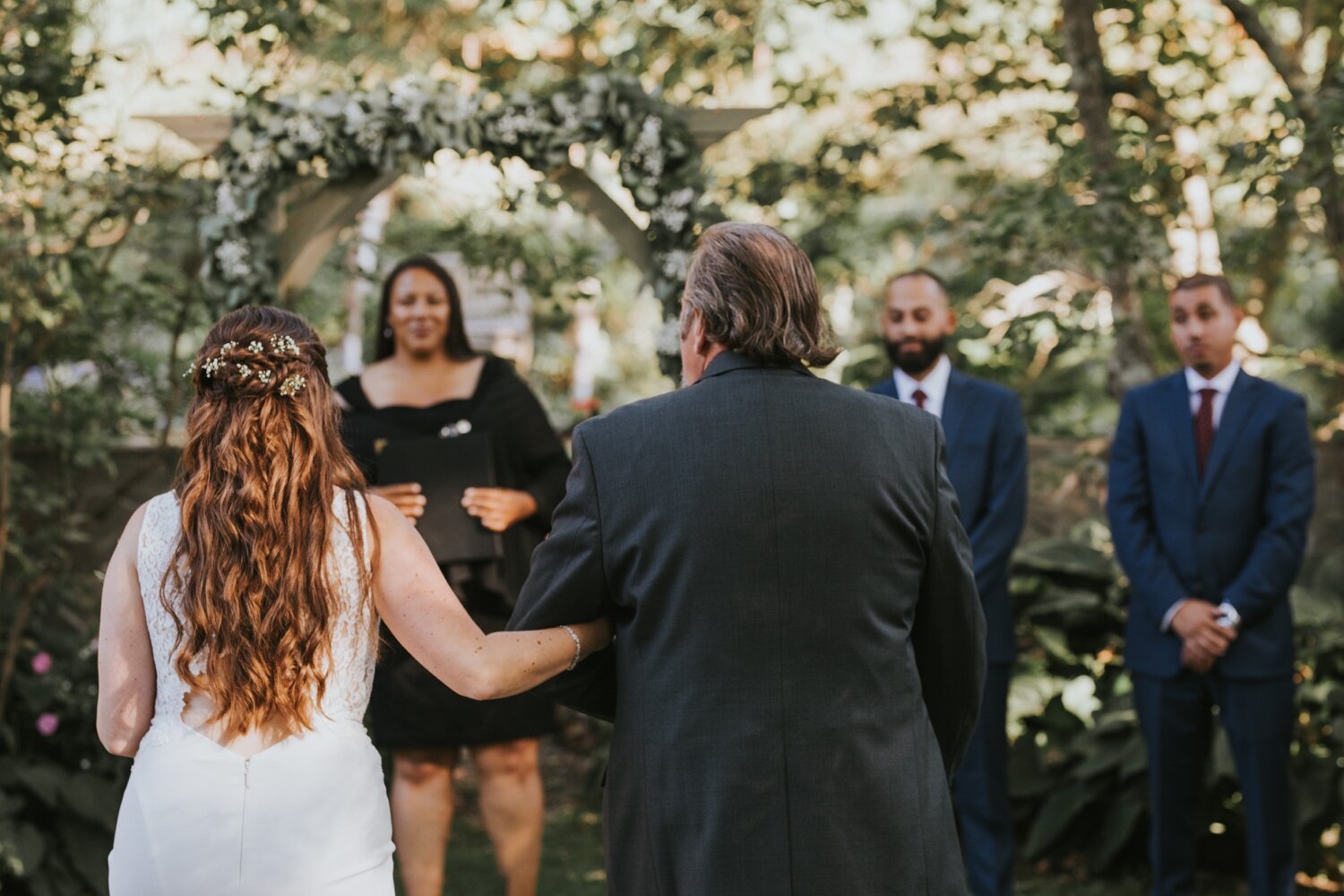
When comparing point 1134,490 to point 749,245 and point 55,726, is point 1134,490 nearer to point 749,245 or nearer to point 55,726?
point 749,245

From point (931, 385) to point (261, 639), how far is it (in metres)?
2.86

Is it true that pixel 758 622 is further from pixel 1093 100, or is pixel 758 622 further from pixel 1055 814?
pixel 1093 100

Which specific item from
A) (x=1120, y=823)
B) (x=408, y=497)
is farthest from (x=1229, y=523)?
(x=408, y=497)

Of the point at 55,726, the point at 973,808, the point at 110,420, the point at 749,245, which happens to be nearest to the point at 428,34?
the point at 110,420

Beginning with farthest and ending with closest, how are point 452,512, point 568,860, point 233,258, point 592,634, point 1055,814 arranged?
Result: point 568,860 < point 1055,814 < point 233,258 < point 452,512 < point 592,634

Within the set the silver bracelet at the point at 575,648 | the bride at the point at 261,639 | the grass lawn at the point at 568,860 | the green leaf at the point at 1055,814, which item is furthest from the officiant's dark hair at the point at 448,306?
the green leaf at the point at 1055,814

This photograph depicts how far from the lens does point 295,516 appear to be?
2.45 metres

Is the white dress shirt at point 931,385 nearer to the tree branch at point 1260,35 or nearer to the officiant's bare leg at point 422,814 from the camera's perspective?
the officiant's bare leg at point 422,814

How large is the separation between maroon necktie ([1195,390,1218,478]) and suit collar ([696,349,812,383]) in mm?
2436

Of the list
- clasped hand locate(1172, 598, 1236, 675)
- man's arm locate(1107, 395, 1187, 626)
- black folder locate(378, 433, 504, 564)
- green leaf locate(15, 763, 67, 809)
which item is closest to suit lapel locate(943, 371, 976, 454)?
man's arm locate(1107, 395, 1187, 626)

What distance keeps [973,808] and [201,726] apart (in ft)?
9.37

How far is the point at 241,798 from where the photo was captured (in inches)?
96.4

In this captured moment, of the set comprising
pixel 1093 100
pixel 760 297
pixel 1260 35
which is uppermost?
pixel 1260 35

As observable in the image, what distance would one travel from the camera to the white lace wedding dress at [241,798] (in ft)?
8.02
